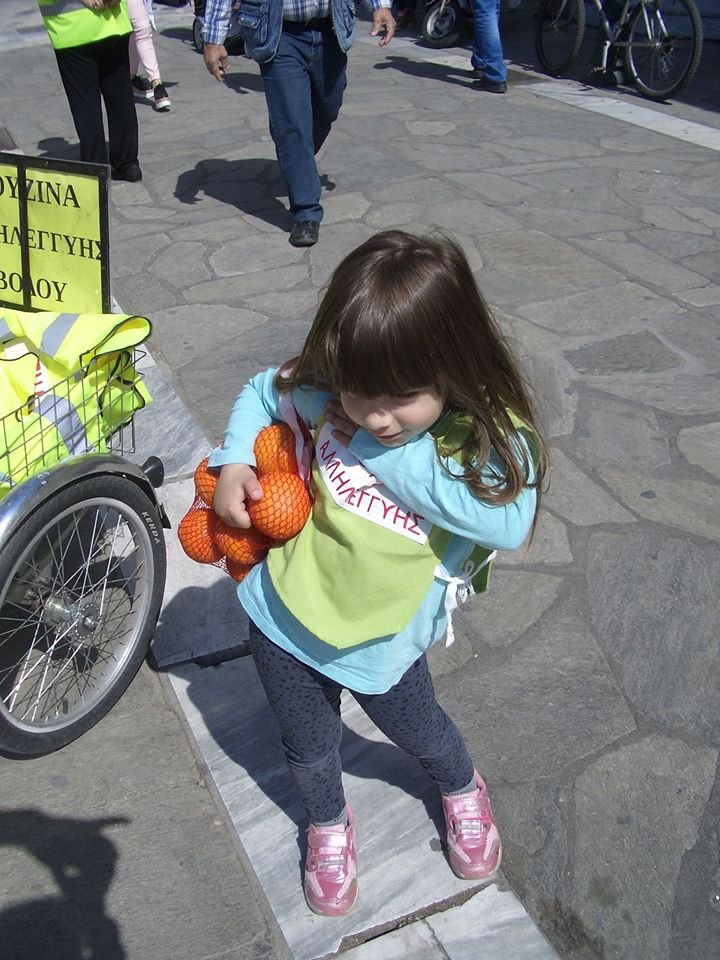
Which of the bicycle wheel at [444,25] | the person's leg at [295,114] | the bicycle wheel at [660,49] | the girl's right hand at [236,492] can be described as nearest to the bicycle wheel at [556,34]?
the bicycle wheel at [660,49]

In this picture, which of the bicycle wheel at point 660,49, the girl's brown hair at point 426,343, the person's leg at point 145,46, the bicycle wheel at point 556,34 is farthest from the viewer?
the bicycle wheel at point 556,34

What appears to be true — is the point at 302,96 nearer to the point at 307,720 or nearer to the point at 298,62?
the point at 298,62

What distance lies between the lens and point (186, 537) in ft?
5.48

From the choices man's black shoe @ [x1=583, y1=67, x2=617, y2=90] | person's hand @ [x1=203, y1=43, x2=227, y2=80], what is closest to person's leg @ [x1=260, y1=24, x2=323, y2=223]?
person's hand @ [x1=203, y1=43, x2=227, y2=80]

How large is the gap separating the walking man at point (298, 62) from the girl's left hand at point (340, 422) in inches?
136

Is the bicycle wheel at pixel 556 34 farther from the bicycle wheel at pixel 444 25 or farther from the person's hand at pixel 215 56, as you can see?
the person's hand at pixel 215 56

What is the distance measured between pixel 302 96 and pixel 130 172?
1965 millimetres

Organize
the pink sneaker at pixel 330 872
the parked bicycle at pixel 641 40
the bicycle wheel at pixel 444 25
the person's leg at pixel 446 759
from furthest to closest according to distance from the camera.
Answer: the bicycle wheel at pixel 444 25 < the parked bicycle at pixel 641 40 < the pink sneaker at pixel 330 872 < the person's leg at pixel 446 759

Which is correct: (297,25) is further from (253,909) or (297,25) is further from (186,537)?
(253,909)

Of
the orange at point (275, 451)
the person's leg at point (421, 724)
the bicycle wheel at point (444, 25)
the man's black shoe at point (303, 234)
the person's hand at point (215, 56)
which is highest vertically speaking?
the person's hand at point (215, 56)

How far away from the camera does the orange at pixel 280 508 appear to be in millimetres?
1511

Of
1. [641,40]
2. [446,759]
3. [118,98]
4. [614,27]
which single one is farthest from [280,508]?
[641,40]

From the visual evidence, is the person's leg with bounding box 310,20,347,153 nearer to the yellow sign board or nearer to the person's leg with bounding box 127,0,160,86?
the yellow sign board

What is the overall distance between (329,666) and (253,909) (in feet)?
2.12
